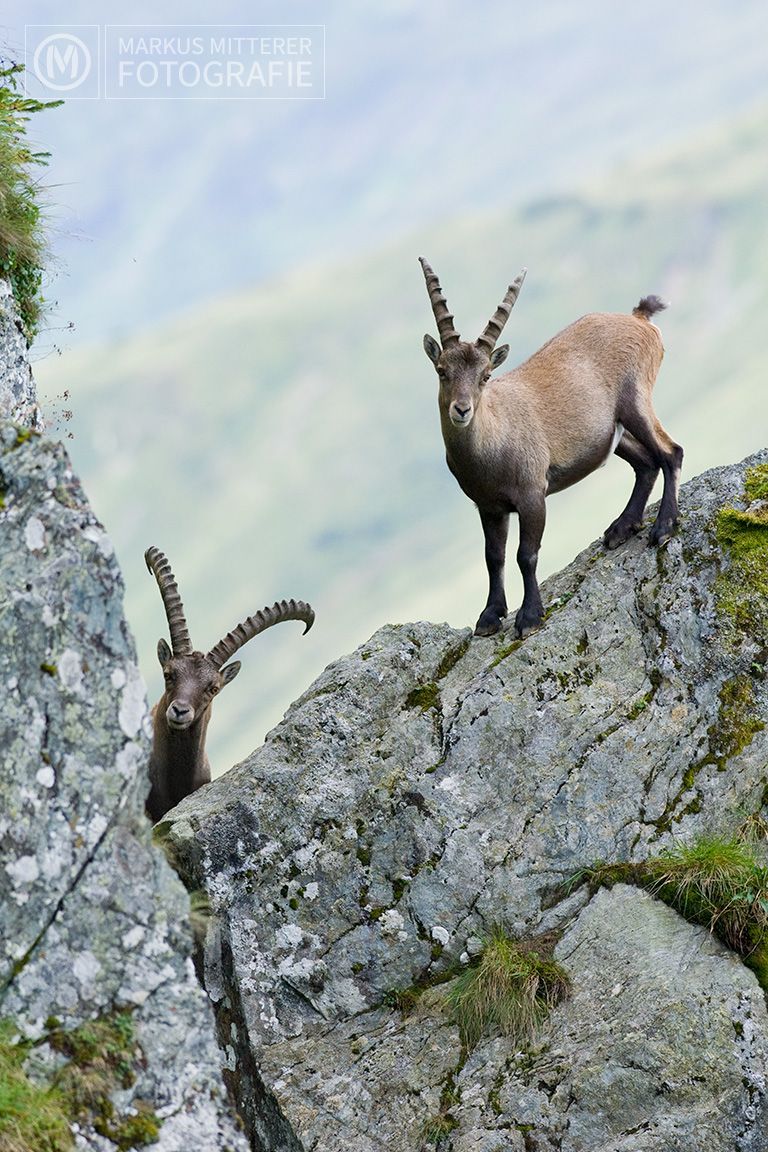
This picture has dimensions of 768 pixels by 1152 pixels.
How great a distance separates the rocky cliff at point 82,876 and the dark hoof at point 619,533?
6.20 m

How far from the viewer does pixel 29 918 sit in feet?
23.6

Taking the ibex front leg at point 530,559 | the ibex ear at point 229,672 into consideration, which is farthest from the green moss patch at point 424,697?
the ibex ear at point 229,672

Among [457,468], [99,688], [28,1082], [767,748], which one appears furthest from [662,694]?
[28,1082]

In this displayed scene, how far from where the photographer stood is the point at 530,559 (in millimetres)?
12438

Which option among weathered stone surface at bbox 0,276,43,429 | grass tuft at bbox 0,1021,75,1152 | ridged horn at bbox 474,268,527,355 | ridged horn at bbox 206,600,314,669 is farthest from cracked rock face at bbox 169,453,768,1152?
weathered stone surface at bbox 0,276,43,429

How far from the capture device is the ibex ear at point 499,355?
12.7 metres

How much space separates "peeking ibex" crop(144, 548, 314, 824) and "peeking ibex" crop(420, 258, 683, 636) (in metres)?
2.52

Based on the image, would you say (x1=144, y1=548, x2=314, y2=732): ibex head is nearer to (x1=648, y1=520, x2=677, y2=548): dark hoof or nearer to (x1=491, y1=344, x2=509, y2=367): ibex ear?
(x1=491, y1=344, x2=509, y2=367): ibex ear

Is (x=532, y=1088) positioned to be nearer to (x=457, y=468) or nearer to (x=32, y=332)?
(x=457, y=468)

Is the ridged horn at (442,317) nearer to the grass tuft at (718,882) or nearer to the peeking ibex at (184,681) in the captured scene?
the peeking ibex at (184,681)

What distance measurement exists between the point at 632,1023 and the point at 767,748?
2.72 meters

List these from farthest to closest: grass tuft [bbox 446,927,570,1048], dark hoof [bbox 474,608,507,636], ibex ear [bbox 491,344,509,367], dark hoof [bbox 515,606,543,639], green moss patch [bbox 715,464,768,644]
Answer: ibex ear [bbox 491,344,509,367] → dark hoof [bbox 474,608,507,636] → dark hoof [bbox 515,606,543,639] → green moss patch [bbox 715,464,768,644] → grass tuft [bbox 446,927,570,1048]

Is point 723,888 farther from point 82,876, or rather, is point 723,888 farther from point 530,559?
point 82,876

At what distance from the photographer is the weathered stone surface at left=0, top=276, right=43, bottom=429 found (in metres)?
11.6
